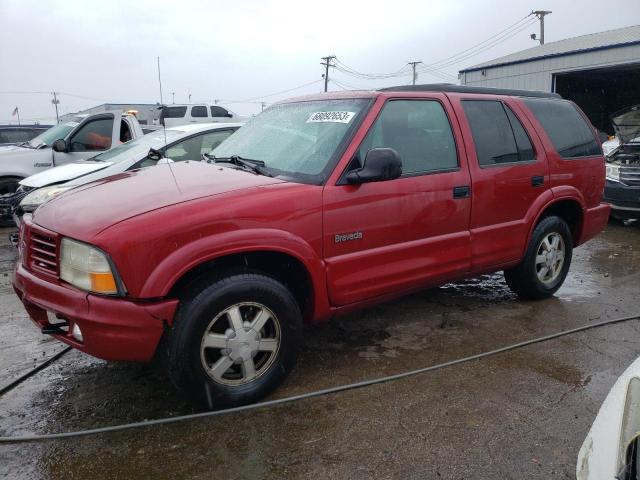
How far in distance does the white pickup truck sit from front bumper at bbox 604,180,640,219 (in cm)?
730

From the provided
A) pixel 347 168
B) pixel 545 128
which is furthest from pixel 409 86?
pixel 545 128

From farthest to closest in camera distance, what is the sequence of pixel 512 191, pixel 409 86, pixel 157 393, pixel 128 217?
pixel 512 191, pixel 409 86, pixel 157 393, pixel 128 217

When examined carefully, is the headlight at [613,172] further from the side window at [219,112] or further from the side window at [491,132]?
the side window at [219,112]

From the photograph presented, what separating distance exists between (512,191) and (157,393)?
2.94 m

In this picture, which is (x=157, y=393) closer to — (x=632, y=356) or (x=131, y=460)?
(x=131, y=460)

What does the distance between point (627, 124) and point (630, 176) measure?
148 centimetres

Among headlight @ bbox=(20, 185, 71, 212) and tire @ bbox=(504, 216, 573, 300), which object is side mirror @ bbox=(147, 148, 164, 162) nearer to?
headlight @ bbox=(20, 185, 71, 212)

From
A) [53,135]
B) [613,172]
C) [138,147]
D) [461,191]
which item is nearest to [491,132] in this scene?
[461,191]

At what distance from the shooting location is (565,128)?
15.0 ft

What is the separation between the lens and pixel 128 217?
2613mm

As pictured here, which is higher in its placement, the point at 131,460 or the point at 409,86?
the point at 409,86

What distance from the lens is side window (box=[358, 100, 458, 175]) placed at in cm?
342

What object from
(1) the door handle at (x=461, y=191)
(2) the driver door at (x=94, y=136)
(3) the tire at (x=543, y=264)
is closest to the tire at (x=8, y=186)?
(2) the driver door at (x=94, y=136)

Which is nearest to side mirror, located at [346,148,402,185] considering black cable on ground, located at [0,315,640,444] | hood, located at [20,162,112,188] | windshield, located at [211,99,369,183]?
windshield, located at [211,99,369,183]
